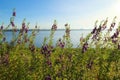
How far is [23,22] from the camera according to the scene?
9.41 meters

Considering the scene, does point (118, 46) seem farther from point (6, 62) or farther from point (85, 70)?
point (6, 62)

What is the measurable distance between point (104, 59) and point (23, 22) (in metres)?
3.00

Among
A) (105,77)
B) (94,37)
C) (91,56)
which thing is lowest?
(105,77)

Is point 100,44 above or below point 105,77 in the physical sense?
above

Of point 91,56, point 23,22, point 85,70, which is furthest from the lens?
point 23,22

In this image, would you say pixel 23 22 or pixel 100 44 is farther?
pixel 23 22

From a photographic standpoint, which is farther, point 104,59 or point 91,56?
point 104,59

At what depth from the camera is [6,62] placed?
7.06m

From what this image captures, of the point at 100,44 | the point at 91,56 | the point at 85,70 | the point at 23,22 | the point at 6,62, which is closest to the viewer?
the point at 85,70

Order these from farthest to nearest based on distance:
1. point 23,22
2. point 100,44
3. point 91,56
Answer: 1. point 23,22
2. point 100,44
3. point 91,56

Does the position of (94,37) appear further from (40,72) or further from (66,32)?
(40,72)

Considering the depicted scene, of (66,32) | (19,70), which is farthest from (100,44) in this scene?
(19,70)

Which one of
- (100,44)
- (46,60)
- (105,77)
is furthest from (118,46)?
(46,60)

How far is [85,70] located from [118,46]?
207cm
